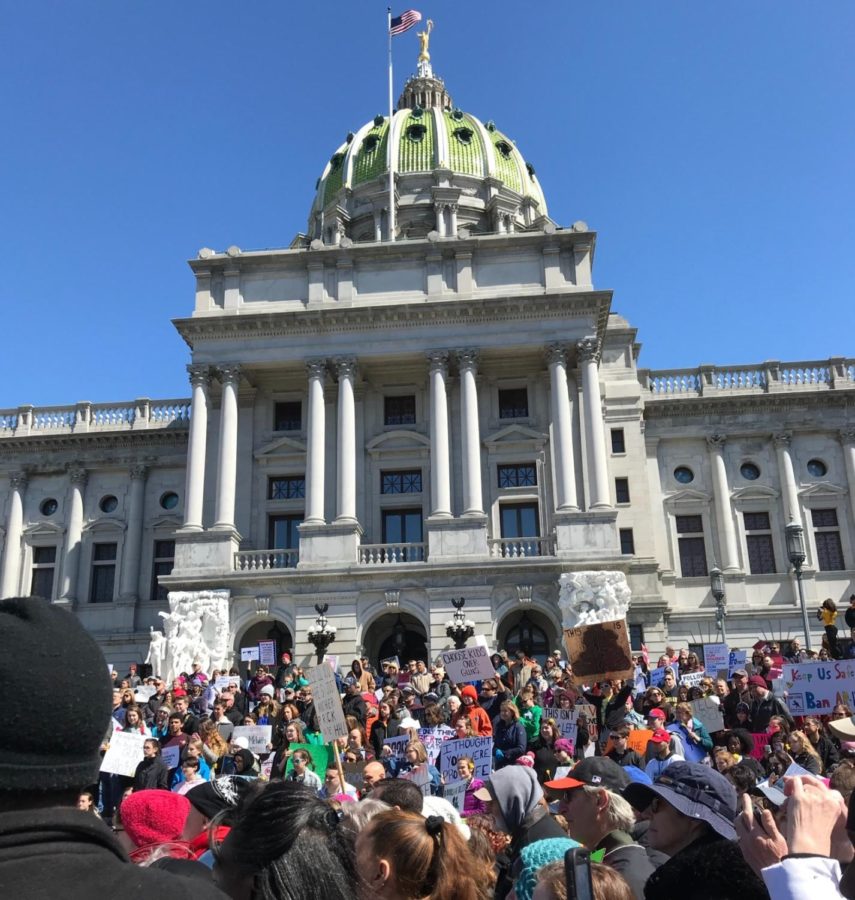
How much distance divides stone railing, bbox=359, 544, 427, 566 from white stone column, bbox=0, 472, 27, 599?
18567 millimetres

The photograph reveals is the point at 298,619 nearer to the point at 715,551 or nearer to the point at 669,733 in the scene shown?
the point at 715,551

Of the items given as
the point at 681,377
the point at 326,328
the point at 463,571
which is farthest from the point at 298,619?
A: the point at 681,377

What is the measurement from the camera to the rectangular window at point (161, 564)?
44.8 m

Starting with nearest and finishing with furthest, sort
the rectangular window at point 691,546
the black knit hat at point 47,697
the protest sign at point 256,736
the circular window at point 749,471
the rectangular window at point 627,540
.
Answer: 1. the black knit hat at point 47,697
2. the protest sign at point 256,736
3. the rectangular window at point 627,540
4. the rectangular window at point 691,546
5. the circular window at point 749,471

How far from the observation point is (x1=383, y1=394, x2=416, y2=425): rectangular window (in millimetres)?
40875

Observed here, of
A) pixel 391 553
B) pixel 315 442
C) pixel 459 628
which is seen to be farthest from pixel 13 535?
pixel 459 628

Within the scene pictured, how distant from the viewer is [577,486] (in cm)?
3847

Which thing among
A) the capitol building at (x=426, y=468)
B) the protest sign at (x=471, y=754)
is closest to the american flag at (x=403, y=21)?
the capitol building at (x=426, y=468)

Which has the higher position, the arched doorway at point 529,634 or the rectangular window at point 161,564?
the rectangular window at point 161,564

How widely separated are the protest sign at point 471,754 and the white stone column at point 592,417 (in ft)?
84.6

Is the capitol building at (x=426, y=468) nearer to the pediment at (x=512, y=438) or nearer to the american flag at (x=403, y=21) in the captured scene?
the pediment at (x=512, y=438)

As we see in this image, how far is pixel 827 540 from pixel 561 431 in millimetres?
14912

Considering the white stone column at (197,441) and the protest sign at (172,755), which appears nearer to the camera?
the protest sign at (172,755)

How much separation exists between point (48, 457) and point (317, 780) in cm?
3991
